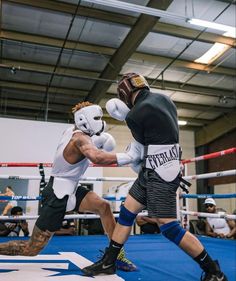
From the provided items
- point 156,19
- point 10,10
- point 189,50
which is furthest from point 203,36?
point 10,10

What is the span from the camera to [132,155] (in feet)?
5.73

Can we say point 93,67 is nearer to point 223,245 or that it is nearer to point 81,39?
point 81,39

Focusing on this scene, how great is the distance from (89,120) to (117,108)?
0.22 meters

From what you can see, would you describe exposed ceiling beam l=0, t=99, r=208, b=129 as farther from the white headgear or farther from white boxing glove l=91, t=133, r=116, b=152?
the white headgear

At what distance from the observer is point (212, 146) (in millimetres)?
11828

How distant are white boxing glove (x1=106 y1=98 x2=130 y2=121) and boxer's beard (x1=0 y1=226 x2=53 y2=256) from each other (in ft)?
2.59

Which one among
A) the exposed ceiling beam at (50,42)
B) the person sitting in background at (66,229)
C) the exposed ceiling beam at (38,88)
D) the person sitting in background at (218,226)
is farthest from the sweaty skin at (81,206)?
the exposed ceiling beam at (38,88)

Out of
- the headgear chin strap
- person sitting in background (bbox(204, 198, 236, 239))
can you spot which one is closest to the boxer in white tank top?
the headgear chin strap

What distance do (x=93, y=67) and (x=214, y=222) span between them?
15.7 feet

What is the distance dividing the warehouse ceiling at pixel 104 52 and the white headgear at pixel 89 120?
10.5 feet

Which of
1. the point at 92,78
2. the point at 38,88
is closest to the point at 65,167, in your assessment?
the point at 92,78

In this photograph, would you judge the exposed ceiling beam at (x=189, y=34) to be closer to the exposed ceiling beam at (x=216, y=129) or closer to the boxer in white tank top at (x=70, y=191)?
the exposed ceiling beam at (x=216, y=129)

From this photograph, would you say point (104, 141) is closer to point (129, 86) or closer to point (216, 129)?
point (129, 86)

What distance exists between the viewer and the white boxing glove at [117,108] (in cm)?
183
